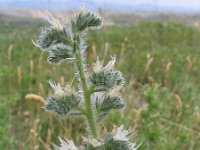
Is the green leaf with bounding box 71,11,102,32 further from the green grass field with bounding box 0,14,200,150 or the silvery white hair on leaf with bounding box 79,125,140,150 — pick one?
the green grass field with bounding box 0,14,200,150

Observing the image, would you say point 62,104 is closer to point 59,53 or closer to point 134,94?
point 59,53

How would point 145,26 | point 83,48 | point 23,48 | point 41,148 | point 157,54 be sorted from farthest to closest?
point 145,26
point 23,48
point 157,54
point 41,148
point 83,48

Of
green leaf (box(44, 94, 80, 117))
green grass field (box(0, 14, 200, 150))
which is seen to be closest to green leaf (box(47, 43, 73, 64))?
green leaf (box(44, 94, 80, 117))

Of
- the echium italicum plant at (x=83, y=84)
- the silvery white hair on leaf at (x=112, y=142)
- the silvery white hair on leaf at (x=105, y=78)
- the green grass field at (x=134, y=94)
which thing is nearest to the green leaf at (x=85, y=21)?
the echium italicum plant at (x=83, y=84)

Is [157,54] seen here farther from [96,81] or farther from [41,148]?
[96,81]

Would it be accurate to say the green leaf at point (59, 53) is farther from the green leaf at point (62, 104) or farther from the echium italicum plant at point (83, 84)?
the green leaf at point (62, 104)

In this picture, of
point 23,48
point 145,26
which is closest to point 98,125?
point 23,48
